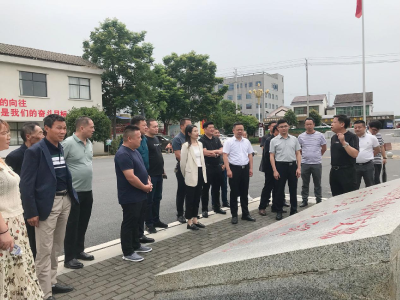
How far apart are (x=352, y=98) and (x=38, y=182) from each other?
7292 centimetres

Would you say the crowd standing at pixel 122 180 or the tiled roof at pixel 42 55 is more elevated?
the tiled roof at pixel 42 55

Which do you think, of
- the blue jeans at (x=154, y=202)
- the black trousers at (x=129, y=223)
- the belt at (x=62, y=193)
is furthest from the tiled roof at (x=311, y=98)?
the belt at (x=62, y=193)

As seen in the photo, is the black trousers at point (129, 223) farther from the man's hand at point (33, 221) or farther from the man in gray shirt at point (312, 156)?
the man in gray shirt at point (312, 156)

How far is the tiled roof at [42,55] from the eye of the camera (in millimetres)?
20769

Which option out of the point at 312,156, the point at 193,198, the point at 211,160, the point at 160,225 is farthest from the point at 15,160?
the point at 312,156

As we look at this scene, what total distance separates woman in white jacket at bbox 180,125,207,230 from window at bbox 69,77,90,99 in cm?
2016

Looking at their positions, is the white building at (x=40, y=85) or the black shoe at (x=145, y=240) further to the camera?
the white building at (x=40, y=85)

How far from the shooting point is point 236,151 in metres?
5.47

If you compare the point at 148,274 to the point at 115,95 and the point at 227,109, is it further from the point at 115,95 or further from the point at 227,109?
the point at 227,109

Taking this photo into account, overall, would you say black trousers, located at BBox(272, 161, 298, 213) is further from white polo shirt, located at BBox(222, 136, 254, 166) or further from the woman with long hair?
the woman with long hair

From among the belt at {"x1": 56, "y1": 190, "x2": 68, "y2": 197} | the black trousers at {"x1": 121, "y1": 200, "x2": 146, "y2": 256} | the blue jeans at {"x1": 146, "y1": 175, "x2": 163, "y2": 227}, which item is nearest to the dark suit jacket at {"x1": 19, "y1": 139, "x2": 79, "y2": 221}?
the belt at {"x1": 56, "y1": 190, "x2": 68, "y2": 197}

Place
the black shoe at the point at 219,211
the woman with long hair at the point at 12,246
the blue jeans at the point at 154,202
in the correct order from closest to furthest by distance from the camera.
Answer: the woman with long hair at the point at 12,246 < the blue jeans at the point at 154,202 < the black shoe at the point at 219,211

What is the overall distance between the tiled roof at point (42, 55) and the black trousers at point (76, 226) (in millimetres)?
20452

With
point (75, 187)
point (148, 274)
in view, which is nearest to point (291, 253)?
point (148, 274)
